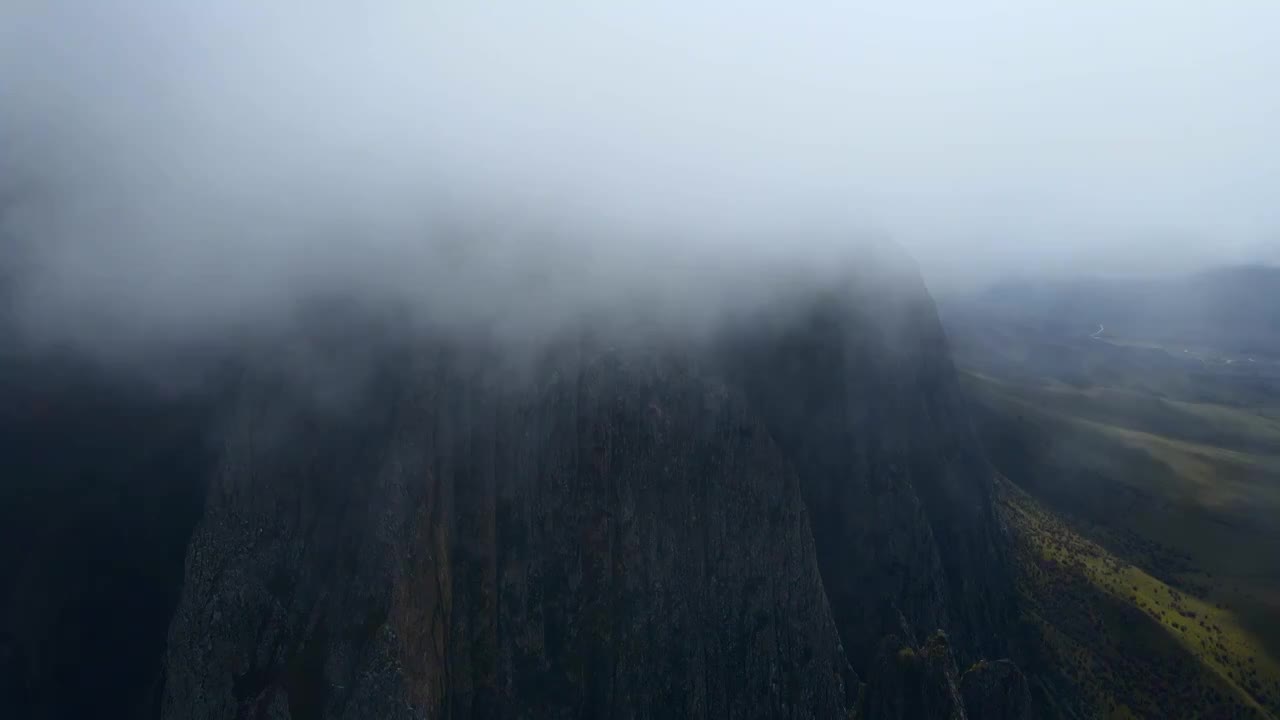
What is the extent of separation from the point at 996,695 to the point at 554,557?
143ft

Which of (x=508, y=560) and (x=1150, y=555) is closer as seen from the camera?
(x=508, y=560)

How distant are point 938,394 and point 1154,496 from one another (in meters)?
56.7

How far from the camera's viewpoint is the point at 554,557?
204ft

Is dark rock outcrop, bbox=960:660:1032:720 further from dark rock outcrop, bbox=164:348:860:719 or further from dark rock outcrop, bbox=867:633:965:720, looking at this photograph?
dark rock outcrop, bbox=164:348:860:719

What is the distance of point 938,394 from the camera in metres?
87.4

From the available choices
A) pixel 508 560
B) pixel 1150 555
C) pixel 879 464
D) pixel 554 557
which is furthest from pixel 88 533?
pixel 1150 555

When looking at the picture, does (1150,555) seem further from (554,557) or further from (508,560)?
(508,560)

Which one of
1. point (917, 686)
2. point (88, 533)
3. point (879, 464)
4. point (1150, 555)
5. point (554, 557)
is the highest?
point (879, 464)

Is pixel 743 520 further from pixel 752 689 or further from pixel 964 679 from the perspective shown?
pixel 964 679

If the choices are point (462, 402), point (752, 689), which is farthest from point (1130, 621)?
point (462, 402)

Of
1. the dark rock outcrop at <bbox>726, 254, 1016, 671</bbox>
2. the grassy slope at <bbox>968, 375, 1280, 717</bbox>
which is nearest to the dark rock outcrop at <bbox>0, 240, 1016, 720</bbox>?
the dark rock outcrop at <bbox>726, 254, 1016, 671</bbox>

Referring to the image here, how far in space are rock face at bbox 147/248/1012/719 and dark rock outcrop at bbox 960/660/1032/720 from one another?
6029mm

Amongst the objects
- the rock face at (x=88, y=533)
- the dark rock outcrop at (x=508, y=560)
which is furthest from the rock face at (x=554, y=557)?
→ the rock face at (x=88, y=533)

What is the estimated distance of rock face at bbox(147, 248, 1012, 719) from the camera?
183ft
